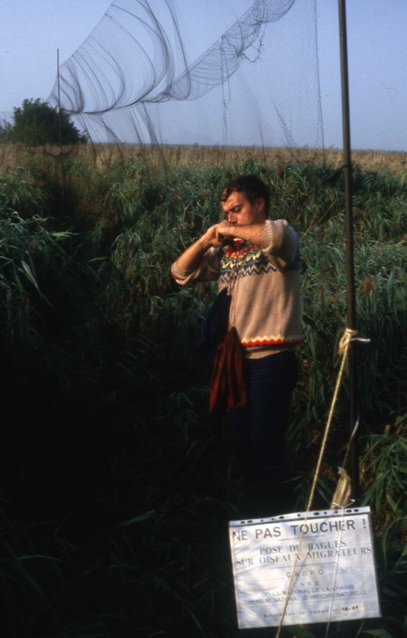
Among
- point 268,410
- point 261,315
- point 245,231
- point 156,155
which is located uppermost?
point 156,155

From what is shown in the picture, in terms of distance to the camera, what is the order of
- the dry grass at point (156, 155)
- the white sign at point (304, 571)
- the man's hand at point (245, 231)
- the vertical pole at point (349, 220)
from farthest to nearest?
the dry grass at point (156, 155), the man's hand at point (245, 231), the vertical pole at point (349, 220), the white sign at point (304, 571)

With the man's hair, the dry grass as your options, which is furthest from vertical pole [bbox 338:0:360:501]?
→ the dry grass

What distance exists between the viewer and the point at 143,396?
4723mm

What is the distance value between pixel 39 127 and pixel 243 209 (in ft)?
17.4

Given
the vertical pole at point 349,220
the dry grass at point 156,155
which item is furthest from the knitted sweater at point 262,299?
the dry grass at point 156,155

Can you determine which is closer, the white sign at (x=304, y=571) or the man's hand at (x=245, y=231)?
the white sign at (x=304, y=571)

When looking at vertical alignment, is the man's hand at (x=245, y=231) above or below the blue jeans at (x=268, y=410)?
above

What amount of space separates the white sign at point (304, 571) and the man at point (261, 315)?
95 cm

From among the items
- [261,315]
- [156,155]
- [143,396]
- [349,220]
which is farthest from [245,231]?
[156,155]

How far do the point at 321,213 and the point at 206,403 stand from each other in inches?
102

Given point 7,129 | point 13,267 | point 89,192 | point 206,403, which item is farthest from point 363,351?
point 7,129

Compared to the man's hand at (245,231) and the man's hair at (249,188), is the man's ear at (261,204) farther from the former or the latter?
the man's hand at (245,231)

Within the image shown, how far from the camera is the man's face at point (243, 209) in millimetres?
2775

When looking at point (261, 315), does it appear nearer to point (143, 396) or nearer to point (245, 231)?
point (245, 231)
